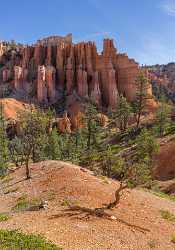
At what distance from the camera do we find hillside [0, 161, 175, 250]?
62.2 ft

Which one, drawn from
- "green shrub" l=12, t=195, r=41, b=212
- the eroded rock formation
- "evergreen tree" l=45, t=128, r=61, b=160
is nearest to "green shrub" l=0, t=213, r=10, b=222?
"green shrub" l=12, t=195, r=41, b=212

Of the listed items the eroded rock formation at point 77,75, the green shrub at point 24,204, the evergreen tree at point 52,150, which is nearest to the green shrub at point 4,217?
the green shrub at point 24,204

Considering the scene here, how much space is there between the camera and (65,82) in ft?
439

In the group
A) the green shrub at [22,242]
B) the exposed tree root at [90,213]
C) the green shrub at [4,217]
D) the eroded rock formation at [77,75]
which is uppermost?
the eroded rock formation at [77,75]

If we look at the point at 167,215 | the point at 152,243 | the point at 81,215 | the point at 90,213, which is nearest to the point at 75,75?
the point at 167,215

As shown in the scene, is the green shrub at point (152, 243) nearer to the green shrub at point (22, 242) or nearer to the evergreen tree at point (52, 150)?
the green shrub at point (22, 242)

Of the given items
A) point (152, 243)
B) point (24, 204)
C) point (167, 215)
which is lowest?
point (167, 215)

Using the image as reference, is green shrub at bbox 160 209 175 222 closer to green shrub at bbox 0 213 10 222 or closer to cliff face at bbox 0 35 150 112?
green shrub at bbox 0 213 10 222

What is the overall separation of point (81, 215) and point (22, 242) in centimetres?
526

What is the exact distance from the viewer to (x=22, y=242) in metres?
16.6

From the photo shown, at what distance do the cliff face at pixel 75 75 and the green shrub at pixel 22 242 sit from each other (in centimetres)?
10311

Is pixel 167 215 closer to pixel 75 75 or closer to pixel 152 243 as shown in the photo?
pixel 152 243

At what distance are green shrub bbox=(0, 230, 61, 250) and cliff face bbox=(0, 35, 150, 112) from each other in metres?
103

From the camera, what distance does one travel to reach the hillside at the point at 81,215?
62.2 feet
